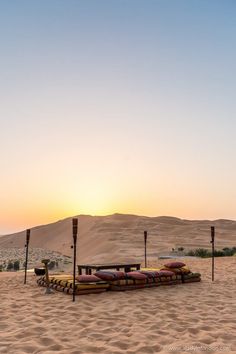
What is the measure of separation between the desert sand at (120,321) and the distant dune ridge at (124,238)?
16864mm

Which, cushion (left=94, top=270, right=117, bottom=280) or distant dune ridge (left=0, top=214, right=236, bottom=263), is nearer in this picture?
cushion (left=94, top=270, right=117, bottom=280)

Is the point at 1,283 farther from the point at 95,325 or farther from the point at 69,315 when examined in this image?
the point at 95,325

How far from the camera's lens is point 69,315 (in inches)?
359

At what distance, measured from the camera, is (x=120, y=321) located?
858cm

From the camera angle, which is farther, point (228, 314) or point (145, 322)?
point (228, 314)

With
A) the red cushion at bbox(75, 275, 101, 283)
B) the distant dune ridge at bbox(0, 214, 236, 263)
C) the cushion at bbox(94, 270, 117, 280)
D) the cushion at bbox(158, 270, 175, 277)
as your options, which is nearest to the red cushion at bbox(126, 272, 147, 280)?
the cushion at bbox(94, 270, 117, 280)

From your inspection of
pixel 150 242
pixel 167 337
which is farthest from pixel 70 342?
pixel 150 242

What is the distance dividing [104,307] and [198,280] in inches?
234

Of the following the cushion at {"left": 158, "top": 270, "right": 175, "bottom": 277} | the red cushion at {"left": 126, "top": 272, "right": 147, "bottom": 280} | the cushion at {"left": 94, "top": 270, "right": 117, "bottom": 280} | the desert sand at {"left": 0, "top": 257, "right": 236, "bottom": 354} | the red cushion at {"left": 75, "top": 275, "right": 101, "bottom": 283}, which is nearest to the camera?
→ the desert sand at {"left": 0, "top": 257, "right": 236, "bottom": 354}

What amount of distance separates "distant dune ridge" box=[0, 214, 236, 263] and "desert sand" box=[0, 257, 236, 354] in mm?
16864

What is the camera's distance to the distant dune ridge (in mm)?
36719

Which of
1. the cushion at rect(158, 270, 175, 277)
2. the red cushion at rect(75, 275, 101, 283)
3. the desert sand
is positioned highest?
the cushion at rect(158, 270, 175, 277)

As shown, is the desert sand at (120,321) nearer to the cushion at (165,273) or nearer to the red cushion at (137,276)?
the red cushion at (137,276)

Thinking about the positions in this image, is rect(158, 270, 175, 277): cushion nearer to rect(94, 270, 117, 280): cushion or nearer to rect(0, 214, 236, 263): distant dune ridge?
rect(94, 270, 117, 280): cushion
